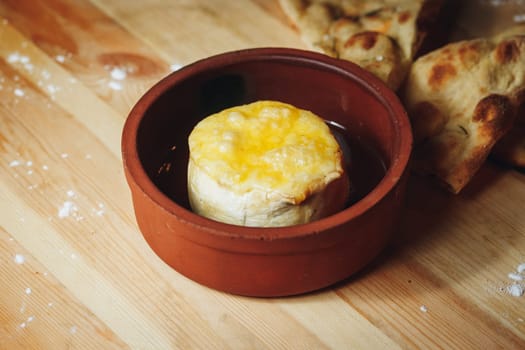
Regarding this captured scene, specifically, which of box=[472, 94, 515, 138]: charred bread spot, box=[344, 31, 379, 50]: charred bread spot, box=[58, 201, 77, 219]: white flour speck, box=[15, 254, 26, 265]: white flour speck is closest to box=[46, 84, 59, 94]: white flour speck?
box=[58, 201, 77, 219]: white flour speck

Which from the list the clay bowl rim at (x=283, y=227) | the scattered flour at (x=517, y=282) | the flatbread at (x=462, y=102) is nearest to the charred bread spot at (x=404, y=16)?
the flatbread at (x=462, y=102)

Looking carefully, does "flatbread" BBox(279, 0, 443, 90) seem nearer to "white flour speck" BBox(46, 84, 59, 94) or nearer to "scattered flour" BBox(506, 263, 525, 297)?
"scattered flour" BBox(506, 263, 525, 297)

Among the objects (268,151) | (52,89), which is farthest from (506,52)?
(52,89)

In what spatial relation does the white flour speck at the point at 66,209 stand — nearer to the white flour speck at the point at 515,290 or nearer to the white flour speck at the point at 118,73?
the white flour speck at the point at 118,73

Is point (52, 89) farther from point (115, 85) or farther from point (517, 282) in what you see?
point (517, 282)

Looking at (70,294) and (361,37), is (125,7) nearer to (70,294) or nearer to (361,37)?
(361,37)

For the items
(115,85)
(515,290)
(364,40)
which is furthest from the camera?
(115,85)
